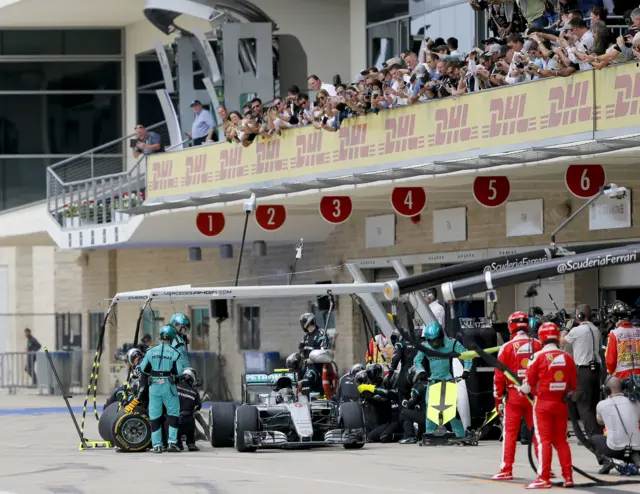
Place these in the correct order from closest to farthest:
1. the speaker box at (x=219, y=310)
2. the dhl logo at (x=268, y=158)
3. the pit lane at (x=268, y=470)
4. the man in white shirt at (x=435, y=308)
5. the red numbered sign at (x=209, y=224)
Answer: the pit lane at (x=268, y=470), the speaker box at (x=219, y=310), the man in white shirt at (x=435, y=308), the dhl logo at (x=268, y=158), the red numbered sign at (x=209, y=224)

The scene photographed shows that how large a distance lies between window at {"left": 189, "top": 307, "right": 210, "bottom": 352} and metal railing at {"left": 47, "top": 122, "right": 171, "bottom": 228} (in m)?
3.86

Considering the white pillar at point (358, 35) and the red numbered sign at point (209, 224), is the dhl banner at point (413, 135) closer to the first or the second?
the red numbered sign at point (209, 224)

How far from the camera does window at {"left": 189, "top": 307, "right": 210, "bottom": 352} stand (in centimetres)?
3728

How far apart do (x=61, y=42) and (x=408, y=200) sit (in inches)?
779

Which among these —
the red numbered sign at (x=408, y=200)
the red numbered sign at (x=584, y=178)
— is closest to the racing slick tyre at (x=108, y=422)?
the red numbered sign at (x=408, y=200)

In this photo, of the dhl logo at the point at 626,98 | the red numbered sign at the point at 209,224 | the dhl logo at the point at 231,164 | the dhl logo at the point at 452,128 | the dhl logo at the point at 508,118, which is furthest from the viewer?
the red numbered sign at the point at 209,224

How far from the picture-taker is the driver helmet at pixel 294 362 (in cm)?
2048

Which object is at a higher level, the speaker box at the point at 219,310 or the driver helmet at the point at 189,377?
the speaker box at the point at 219,310

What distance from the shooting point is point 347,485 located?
1546 centimetres

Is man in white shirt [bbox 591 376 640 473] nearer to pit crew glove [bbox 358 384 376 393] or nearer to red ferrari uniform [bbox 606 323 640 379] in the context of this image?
red ferrari uniform [bbox 606 323 640 379]

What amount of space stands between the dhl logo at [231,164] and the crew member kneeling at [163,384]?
827 cm

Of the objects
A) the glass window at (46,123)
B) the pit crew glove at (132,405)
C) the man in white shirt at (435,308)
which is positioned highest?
the glass window at (46,123)

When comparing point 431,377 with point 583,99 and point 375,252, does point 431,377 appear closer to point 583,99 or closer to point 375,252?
point 583,99

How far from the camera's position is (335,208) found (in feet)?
89.7
